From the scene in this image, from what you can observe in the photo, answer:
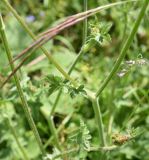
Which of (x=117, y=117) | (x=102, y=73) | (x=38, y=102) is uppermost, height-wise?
(x=38, y=102)

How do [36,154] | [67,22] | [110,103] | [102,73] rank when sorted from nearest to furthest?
[67,22]
[110,103]
[36,154]
[102,73]

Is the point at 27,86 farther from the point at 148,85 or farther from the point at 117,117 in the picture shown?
the point at 148,85

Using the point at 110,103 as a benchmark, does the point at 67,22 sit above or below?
above

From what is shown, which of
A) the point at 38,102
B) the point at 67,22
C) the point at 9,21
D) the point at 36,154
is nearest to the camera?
the point at 67,22

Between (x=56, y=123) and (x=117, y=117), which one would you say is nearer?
(x=117, y=117)

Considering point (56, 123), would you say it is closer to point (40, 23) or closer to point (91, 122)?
point (91, 122)

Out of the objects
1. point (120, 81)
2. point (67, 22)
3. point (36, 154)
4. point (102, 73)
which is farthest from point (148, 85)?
point (67, 22)
